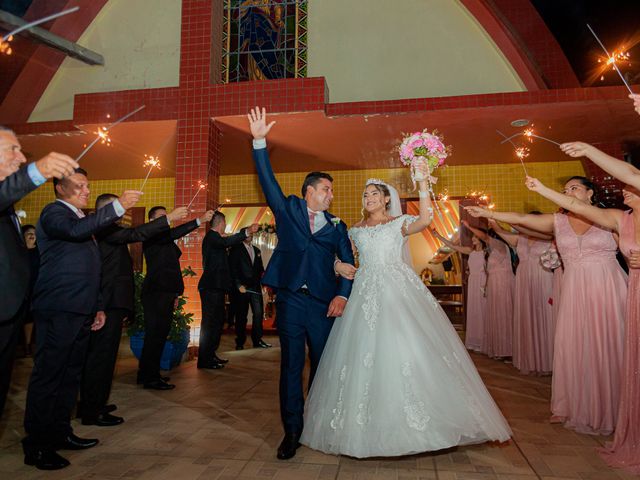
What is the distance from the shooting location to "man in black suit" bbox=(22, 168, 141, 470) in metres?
2.59

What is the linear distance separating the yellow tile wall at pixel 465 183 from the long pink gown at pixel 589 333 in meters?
5.80

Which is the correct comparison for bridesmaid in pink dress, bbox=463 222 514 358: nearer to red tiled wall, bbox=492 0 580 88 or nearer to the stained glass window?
red tiled wall, bbox=492 0 580 88

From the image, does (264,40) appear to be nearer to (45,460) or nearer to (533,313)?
(533,313)

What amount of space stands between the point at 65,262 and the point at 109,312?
0.94 metres

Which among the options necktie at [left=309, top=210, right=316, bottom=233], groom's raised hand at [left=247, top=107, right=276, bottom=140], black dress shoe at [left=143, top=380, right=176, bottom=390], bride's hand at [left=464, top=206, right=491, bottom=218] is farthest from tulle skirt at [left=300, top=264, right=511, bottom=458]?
black dress shoe at [left=143, top=380, right=176, bottom=390]

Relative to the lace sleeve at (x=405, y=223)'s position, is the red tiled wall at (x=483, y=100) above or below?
above

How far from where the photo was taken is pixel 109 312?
3549 millimetres

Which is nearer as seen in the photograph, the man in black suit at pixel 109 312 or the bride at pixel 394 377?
the bride at pixel 394 377

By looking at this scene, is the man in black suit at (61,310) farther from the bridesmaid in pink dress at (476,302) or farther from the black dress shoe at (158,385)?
the bridesmaid in pink dress at (476,302)

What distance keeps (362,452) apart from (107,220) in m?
1.88

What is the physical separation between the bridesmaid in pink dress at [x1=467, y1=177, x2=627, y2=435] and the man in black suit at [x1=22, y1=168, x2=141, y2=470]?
278 centimetres

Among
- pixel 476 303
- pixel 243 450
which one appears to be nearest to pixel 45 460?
pixel 243 450

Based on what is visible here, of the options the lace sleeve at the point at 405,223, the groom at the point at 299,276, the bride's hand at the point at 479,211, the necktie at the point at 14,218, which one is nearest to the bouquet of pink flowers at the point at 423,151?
the lace sleeve at the point at 405,223

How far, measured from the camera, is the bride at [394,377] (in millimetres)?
2447
